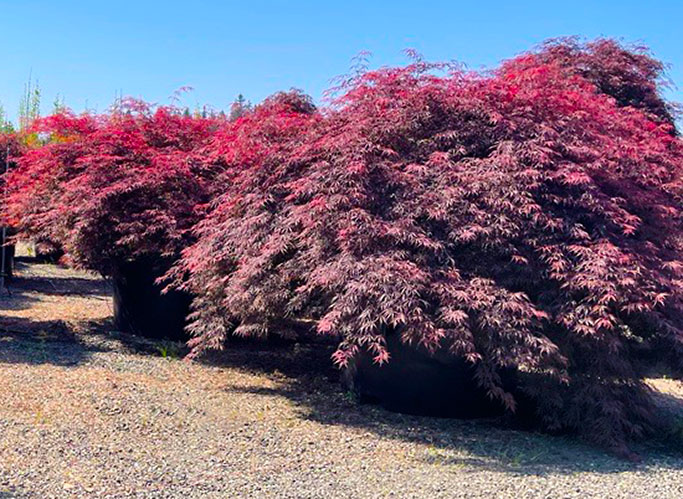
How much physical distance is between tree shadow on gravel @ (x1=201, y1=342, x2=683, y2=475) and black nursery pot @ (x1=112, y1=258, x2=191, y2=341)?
6.64ft

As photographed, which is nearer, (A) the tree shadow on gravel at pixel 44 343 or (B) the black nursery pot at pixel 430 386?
(B) the black nursery pot at pixel 430 386

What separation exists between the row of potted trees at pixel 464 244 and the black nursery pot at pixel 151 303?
146cm

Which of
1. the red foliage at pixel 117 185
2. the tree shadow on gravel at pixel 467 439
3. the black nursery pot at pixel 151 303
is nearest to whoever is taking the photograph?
the tree shadow on gravel at pixel 467 439

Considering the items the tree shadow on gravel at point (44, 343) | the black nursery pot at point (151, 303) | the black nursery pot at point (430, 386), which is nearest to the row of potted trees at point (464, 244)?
the black nursery pot at point (430, 386)

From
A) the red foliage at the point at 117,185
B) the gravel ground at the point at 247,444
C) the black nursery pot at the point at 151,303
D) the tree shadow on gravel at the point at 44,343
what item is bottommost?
the gravel ground at the point at 247,444

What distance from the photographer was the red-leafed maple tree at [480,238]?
16.5 ft

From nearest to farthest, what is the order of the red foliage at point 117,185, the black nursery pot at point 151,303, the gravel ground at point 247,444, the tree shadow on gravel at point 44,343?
the gravel ground at point 247,444, the tree shadow on gravel at point 44,343, the red foliage at point 117,185, the black nursery pot at point 151,303

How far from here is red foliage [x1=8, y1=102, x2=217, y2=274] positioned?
7.67m

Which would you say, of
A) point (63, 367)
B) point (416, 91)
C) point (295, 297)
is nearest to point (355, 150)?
point (416, 91)

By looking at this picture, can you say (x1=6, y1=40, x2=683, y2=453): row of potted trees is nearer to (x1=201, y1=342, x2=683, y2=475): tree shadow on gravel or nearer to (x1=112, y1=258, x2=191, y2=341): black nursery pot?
(x1=201, y1=342, x2=683, y2=475): tree shadow on gravel

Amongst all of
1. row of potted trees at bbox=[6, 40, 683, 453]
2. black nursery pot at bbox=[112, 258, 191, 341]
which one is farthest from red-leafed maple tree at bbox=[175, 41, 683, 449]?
black nursery pot at bbox=[112, 258, 191, 341]

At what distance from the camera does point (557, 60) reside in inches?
343

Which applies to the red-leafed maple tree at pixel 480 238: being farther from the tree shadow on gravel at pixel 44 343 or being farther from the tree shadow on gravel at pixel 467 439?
the tree shadow on gravel at pixel 44 343

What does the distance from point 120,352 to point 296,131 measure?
3.46m
